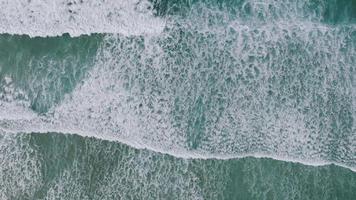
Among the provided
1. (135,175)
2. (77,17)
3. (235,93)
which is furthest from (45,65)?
(235,93)

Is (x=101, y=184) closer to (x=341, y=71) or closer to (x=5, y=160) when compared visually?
(x=5, y=160)

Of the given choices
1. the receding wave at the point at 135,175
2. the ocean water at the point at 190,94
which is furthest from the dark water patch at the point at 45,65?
the receding wave at the point at 135,175

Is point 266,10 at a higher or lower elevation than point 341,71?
higher

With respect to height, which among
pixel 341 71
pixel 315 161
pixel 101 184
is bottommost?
pixel 101 184

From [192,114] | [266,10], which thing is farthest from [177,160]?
[266,10]

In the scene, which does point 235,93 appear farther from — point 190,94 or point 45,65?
point 45,65

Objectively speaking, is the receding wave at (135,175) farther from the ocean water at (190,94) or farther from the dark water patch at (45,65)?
the dark water patch at (45,65)

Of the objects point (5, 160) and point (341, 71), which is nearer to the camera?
point (341, 71)

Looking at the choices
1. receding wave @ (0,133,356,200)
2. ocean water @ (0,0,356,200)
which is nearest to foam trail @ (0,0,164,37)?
ocean water @ (0,0,356,200)
